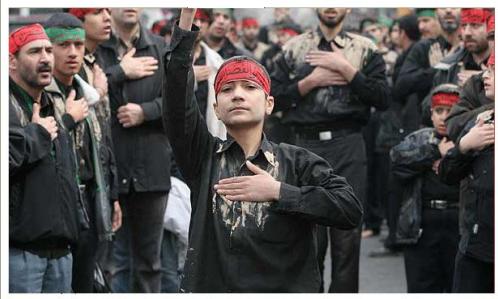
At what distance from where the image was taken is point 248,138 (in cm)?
484

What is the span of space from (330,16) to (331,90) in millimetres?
540

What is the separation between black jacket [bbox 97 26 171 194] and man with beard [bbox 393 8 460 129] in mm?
2600

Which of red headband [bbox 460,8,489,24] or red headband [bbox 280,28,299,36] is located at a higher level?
red headband [bbox 280,28,299,36]

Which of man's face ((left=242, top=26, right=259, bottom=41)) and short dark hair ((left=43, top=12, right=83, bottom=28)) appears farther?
man's face ((left=242, top=26, right=259, bottom=41))

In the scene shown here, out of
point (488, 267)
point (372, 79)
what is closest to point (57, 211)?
point (488, 267)

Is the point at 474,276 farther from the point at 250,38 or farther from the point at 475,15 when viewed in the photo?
the point at 250,38

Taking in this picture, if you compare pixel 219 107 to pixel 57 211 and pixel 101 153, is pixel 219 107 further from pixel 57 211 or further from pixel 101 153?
pixel 101 153

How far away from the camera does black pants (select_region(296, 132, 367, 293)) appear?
26.8ft

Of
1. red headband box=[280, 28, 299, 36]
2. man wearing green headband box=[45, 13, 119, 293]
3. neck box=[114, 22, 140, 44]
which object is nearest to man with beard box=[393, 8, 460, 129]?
neck box=[114, 22, 140, 44]

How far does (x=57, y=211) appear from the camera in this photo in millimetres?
6270

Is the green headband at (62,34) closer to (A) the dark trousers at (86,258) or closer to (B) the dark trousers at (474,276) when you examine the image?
(A) the dark trousers at (86,258)

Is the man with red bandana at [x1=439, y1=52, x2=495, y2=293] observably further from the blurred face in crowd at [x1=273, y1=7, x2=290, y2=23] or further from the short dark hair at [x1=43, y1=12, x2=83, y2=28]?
the blurred face in crowd at [x1=273, y1=7, x2=290, y2=23]

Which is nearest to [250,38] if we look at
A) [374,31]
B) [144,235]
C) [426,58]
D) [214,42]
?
[374,31]

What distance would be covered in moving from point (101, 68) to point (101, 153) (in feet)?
3.20
